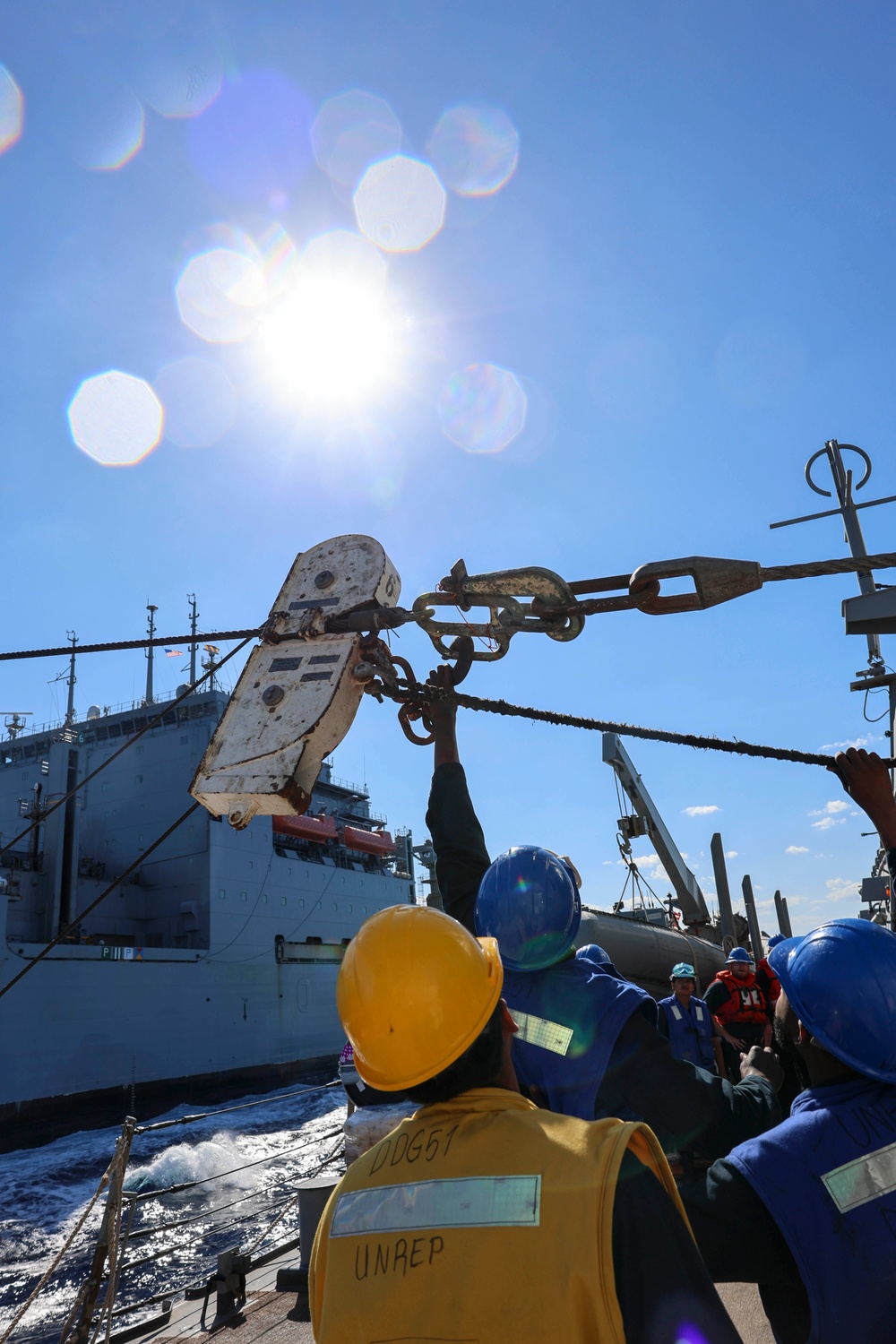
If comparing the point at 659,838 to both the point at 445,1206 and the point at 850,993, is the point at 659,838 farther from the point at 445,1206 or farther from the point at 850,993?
the point at 445,1206

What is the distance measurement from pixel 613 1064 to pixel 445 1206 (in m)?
0.78

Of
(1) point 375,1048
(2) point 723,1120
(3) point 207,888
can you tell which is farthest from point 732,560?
(3) point 207,888

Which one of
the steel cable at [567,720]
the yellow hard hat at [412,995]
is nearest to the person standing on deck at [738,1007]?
the steel cable at [567,720]

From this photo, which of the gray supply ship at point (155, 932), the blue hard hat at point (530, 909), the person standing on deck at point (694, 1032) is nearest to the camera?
the blue hard hat at point (530, 909)

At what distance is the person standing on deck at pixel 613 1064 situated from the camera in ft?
5.23

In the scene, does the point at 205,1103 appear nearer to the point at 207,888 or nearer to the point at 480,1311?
the point at 207,888

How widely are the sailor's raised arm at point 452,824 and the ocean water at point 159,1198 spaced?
551 cm

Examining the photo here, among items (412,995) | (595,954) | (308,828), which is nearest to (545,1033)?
(595,954)

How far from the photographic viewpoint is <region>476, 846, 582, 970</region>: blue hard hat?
6.26ft

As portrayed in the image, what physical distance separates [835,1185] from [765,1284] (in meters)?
0.26

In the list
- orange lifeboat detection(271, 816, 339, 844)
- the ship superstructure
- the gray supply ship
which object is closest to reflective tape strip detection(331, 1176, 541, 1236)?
the gray supply ship

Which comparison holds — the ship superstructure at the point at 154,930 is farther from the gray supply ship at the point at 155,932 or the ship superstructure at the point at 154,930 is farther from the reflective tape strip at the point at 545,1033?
the reflective tape strip at the point at 545,1033

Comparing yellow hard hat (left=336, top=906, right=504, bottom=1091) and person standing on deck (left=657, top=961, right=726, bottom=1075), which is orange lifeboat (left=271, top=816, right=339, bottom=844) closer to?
person standing on deck (left=657, top=961, right=726, bottom=1075)

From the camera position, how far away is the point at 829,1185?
4.39 feet
